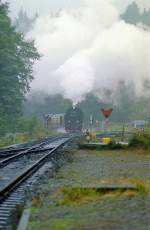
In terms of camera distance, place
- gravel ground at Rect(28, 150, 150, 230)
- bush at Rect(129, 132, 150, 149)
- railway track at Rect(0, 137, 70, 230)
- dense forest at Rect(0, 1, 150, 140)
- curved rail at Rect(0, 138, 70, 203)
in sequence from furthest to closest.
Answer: dense forest at Rect(0, 1, 150, 140) < bush at Rect(129, 132, 150, 149) < curved rail at Rect(0, 138, 70, 203) < railway track at Rect(0, 137, 70, 230) < gravel ground at Rect(28, 150, 150, 230)

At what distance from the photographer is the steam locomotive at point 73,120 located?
65062 millimetres

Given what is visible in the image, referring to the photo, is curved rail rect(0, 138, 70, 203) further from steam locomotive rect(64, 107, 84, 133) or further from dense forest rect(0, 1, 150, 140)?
steam locomotive rect(64, 107, 84, 133)

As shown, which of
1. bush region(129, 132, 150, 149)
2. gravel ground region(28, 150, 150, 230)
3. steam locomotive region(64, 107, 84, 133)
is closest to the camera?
gravel ground region(28, 150, 150, 230)

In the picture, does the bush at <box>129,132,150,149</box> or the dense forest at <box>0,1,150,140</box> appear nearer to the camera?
the bush at <box>129,132,150,149</box>

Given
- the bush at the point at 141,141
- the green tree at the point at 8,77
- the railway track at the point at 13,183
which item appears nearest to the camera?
the railway track at the point at 13,183

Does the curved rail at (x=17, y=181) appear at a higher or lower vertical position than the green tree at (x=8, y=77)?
lower

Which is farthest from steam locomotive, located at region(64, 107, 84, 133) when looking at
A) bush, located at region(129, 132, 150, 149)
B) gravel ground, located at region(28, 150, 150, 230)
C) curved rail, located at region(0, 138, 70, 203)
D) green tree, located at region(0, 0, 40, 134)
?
gravel ground, located at region(28, 150, 150, 230)

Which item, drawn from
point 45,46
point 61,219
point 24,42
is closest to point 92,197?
point 61,219

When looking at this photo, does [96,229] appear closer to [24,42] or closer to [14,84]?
[14,84]

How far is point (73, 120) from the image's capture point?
6538 cm

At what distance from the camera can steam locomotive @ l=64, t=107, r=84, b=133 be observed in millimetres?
65062

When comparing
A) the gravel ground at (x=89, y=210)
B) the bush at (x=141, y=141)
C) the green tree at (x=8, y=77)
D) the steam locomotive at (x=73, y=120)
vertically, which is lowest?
the gravel ground at (x=89, y=210)

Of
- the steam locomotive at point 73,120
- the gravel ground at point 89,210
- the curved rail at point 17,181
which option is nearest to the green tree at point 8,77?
the steam locomotive at point 73,120

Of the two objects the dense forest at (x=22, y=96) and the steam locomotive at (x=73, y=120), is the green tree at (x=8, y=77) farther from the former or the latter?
the steam locomotive at (x=73, y=120)
